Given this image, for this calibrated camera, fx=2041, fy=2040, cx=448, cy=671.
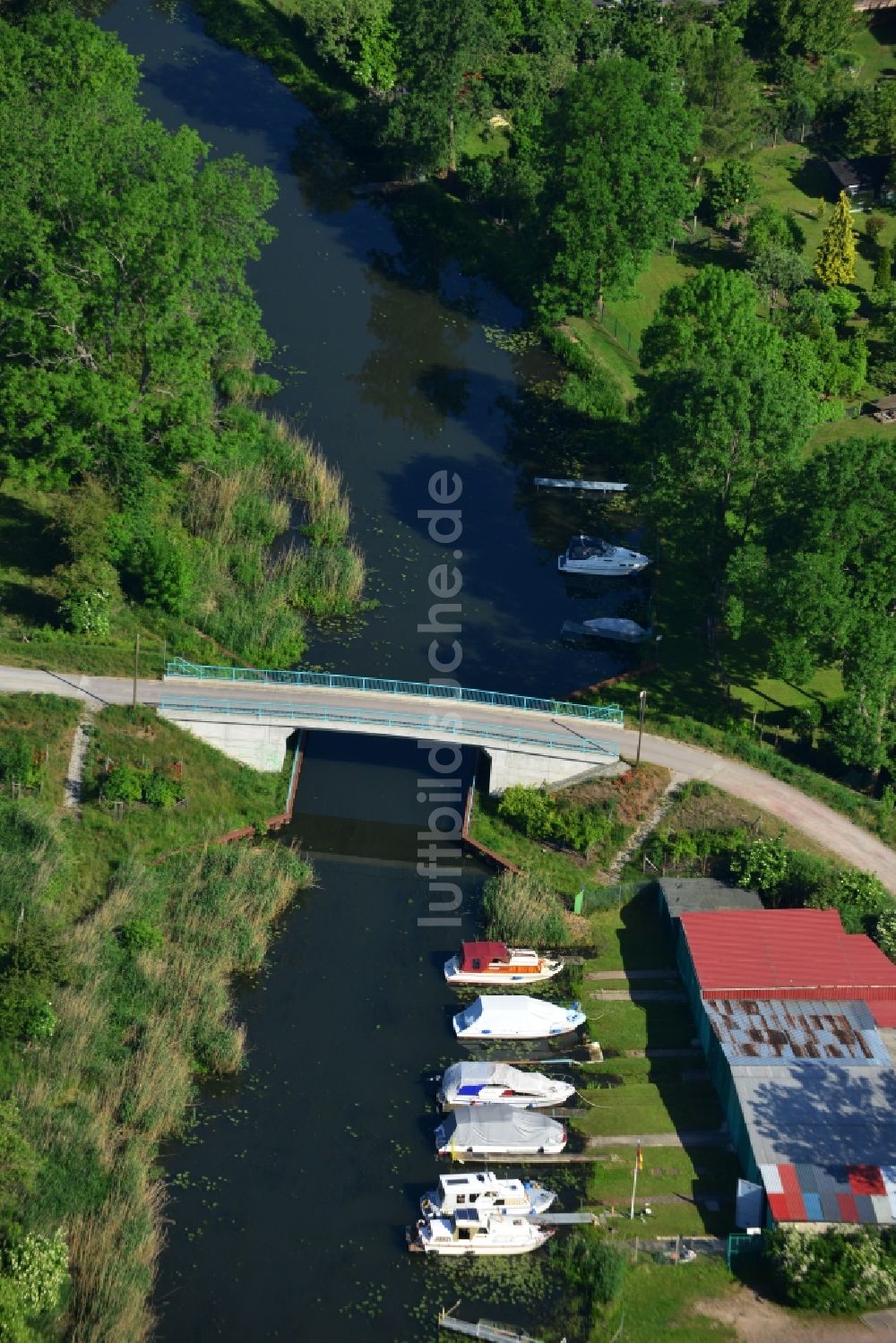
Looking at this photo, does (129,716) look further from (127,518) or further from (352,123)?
(352,123)

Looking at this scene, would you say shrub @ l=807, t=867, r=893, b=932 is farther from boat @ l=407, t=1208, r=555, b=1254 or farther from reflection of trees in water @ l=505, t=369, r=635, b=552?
reflection of trees in water @ l=505, t=369, r=635, b=552

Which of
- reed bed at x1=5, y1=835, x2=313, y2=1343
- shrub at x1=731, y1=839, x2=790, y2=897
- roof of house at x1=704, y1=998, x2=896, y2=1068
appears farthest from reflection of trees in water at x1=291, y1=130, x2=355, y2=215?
roof of house at x1=704, y1=998, x2=896, y2=1068

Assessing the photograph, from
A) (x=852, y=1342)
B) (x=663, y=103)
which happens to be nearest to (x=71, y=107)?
(x=663, y=103)

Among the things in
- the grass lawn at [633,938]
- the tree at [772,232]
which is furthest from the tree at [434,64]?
the grass lawn at [633,938]

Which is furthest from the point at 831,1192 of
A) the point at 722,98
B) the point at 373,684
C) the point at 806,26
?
the point at 806,26

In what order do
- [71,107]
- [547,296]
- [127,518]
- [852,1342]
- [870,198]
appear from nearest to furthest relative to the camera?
[852,1342], [127,518], [71,107], [547,296], [870,198]

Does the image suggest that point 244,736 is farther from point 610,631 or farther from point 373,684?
point 610,631
